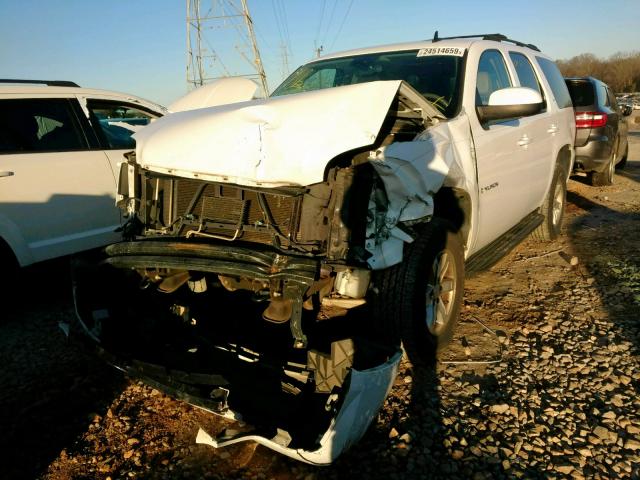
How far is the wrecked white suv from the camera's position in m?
2.34

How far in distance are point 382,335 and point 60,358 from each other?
2354mm

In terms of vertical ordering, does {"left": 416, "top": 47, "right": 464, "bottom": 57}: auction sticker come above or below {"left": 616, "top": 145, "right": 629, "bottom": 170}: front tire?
above

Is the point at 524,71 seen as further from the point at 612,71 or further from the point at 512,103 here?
the point at 612,71

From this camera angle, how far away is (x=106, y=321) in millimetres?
3076

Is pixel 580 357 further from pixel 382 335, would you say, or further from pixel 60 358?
pixel 60 358

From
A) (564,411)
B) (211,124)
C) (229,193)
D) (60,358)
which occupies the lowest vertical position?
(60,358)

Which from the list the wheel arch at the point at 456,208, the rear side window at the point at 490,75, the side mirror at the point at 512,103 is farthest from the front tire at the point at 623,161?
the wheel arch at the point at 456,208

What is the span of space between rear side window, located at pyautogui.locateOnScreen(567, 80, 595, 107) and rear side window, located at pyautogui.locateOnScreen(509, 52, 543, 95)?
13.8 feet

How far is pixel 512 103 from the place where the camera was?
340cm

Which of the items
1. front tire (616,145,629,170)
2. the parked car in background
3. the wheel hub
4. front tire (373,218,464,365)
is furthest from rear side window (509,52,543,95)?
front tire (616,145,629,170)

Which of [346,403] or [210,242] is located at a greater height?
[210,242]

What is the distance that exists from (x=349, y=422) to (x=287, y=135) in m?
1.34

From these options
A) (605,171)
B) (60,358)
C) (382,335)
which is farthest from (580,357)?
(605,171)

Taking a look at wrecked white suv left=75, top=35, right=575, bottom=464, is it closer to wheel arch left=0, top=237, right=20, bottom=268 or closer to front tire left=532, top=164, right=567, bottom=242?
wheel arch left=0, top=237, right=20, bottom=268
